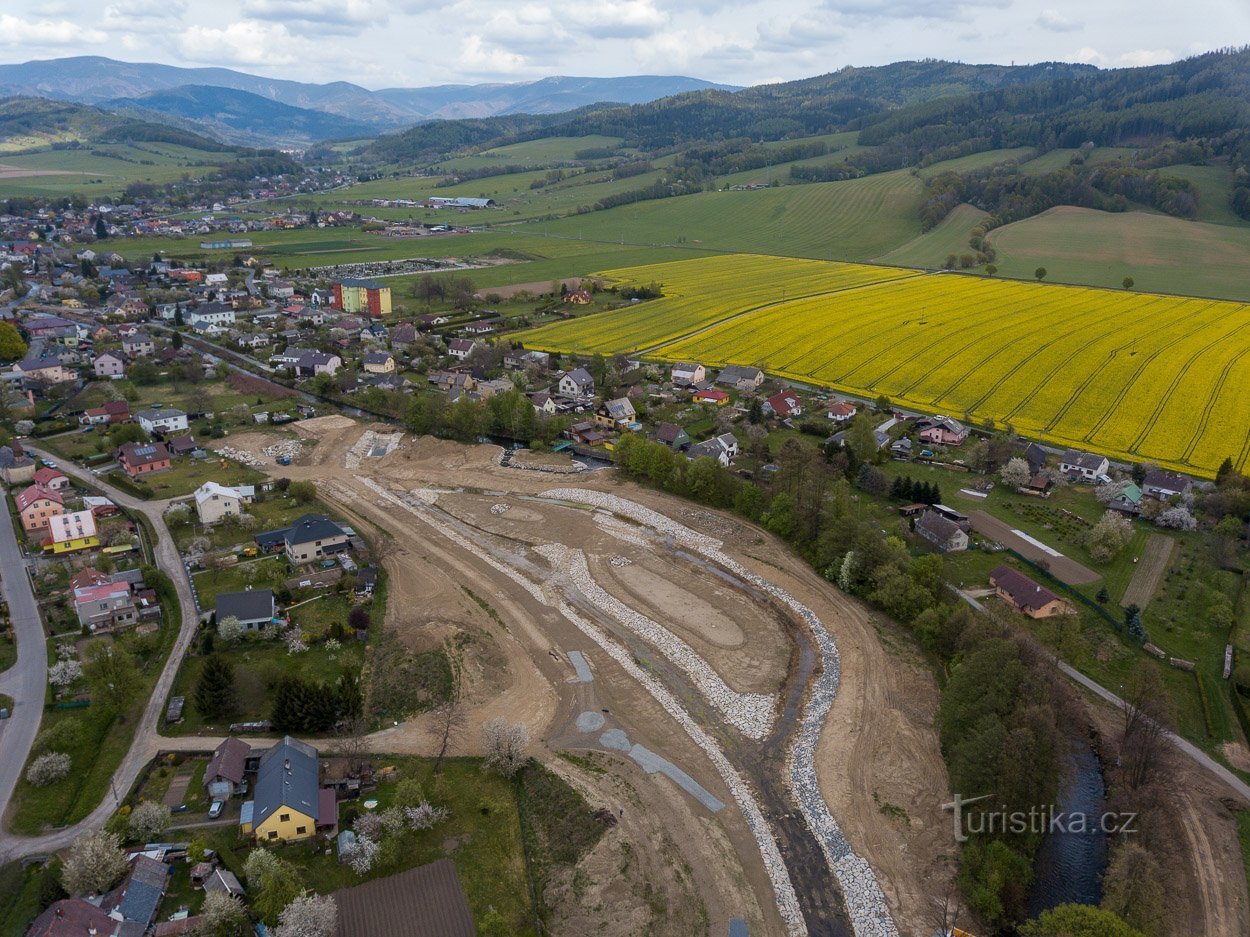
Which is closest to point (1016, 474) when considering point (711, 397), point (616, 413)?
point (711, 397)

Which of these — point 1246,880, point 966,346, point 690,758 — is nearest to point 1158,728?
point 1246,880

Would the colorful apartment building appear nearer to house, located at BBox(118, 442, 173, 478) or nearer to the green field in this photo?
house, located at BBox(118, 442, 173, 478)

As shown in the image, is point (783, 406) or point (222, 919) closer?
point (222, 919)

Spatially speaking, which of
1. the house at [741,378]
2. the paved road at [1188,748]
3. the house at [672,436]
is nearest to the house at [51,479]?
the house at [672,436]

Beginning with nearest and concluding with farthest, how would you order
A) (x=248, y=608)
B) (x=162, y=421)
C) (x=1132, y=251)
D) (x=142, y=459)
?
(x=248, y=608)
(x=142, y=459)
(x=162, y=421)
(x=1132, y=251)

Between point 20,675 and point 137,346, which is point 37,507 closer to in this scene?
point 20,675

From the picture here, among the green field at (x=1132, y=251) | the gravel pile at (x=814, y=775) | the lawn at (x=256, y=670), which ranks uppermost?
the green field at (x=1132, y=251)

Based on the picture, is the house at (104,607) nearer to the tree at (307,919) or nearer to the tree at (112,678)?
the tree at (112,678)
